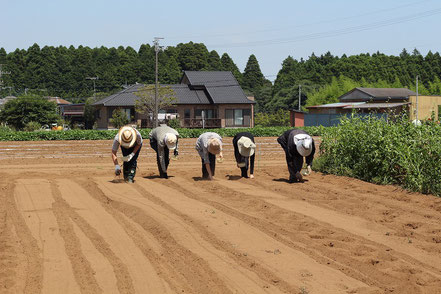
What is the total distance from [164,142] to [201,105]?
40.7m

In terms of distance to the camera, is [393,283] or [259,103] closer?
[393,283]

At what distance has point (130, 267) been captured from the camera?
724cm

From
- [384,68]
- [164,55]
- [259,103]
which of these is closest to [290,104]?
[259,103]

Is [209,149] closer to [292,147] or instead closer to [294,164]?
[292,147]

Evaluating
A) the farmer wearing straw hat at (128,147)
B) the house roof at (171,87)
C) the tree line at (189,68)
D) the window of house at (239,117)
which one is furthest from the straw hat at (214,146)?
the tree line at (189,68)

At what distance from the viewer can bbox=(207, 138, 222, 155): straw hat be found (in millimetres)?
14039

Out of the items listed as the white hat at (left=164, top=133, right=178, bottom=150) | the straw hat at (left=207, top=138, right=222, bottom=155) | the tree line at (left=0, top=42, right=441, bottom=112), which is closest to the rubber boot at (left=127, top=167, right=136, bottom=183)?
the white hat at (left=164, top=133, right=178, bottom=150)

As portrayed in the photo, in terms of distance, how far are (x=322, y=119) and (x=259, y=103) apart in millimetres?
44334

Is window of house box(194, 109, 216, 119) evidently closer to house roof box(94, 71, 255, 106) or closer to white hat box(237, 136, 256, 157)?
house roof box(94, 71, 255, 106)

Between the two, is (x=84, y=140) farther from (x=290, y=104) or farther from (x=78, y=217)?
(x=290, y=104)

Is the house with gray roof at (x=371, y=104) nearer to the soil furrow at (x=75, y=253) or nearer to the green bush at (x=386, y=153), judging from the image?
the green bush at (x=386, y=153)

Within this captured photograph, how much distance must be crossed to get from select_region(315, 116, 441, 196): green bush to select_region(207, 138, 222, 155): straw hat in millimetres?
3936

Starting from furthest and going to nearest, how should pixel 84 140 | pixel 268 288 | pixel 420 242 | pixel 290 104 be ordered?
pixel 290 104
pixel 84 140
pixel 420 242
pixel 268 288

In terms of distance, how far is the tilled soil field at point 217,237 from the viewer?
673 centimetres
